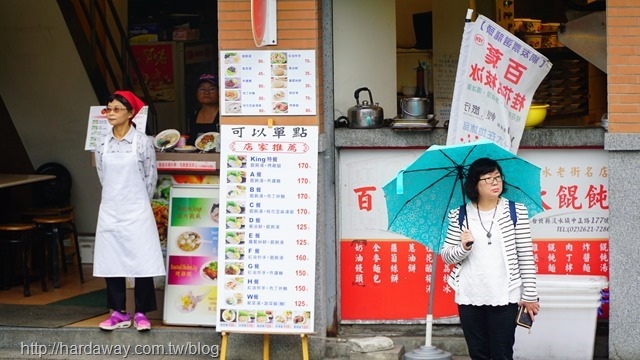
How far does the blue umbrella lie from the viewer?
23.8 ft

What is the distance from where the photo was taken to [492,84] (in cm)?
862

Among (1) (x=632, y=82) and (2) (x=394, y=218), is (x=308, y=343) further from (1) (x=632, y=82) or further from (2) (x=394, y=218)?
(1) (x=632, y=82)

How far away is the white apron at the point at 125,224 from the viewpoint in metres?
9.19

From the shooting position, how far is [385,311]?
948 centimetres

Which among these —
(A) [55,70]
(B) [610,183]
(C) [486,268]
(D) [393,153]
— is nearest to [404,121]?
(D) [393,153]

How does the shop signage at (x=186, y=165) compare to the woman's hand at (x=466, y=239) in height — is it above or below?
above

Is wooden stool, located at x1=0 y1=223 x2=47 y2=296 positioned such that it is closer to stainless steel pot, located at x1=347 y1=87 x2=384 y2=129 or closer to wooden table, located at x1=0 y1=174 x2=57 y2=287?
wooden table, located at x1=0 y1=174 x2=57 y2=287

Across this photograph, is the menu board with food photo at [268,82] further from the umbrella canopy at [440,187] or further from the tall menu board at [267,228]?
the umbrella canopy at [440,187]

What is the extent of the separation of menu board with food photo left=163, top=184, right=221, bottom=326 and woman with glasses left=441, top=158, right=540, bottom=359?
8.81ft

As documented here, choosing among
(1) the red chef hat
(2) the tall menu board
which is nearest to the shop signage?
(1) the red chef hat

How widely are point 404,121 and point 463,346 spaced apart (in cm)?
188

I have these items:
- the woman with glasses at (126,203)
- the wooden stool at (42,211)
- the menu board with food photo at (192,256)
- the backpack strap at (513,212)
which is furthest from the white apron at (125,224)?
the backpack strap at (513,212)

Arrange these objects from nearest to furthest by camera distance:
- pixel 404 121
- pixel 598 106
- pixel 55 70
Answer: pixel 404 121 < pixel 598 106 < pixel 55 70

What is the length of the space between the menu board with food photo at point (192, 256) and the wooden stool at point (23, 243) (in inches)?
77.6
